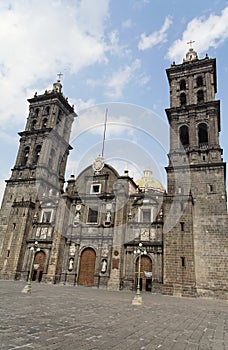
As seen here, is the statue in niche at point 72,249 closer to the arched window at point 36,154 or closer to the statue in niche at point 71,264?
the statue in niche at point 71,264

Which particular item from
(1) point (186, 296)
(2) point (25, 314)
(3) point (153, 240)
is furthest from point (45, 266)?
(2) point (25, 314)

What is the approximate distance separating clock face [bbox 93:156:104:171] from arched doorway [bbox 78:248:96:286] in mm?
10082

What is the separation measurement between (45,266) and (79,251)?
4335 millimetres

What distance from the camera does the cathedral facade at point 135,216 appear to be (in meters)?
Answer: 24.3

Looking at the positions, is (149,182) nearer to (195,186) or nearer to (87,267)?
(195,186)

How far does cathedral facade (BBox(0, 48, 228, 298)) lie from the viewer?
79.7 feet

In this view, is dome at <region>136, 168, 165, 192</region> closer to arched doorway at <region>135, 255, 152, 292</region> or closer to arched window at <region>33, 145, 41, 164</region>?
arched doorway at <region>135, 255, 152, 292</region>

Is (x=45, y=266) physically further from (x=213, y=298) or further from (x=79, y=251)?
(x=213, y=298)

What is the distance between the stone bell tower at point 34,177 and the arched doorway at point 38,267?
1047 mm

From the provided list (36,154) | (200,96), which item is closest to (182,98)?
(200,96)

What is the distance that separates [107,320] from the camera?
8359 millimetres

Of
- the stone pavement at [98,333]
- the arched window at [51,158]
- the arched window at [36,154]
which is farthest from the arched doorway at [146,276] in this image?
the arched window at [36,154]

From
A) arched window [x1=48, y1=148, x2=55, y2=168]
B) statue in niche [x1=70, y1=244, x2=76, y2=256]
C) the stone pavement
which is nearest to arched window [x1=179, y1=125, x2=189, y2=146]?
statue in niche [x1=70, y1=244, x2=76, y2=256]

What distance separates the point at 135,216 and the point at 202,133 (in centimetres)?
1318
